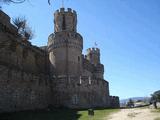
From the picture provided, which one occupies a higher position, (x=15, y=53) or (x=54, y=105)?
(x=15, y=53)

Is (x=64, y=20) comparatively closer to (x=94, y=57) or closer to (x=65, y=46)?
(x=65, y=46)

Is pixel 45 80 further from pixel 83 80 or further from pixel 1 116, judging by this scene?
pixel 1 116

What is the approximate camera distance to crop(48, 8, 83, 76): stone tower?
3947cm

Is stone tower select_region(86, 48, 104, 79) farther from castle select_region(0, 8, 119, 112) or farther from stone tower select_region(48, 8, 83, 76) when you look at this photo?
stone tower select_region(48, 8, 83, 76)

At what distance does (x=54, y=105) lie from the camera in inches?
1382

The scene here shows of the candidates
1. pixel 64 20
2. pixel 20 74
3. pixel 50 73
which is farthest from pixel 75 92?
pixel 64 20

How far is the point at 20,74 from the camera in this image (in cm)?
2836

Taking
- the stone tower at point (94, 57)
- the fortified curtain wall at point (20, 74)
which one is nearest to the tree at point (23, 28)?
the fortified curtain wall at point (20, 74)

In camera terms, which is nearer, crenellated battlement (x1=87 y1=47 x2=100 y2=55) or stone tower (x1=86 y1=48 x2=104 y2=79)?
stone tower (x1=86 y1=48 x2=104 y2=79)

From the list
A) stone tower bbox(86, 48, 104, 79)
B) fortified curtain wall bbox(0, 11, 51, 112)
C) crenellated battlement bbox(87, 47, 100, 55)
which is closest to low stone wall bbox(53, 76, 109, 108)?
fortified curtain wall bbox(0, 11, 51, 112)

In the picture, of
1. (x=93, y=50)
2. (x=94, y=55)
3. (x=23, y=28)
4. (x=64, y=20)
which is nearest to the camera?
(x=23, y=28)

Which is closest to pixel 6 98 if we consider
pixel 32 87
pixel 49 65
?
pixel 32 87

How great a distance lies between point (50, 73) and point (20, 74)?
1210cm

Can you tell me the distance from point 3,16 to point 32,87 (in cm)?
989
